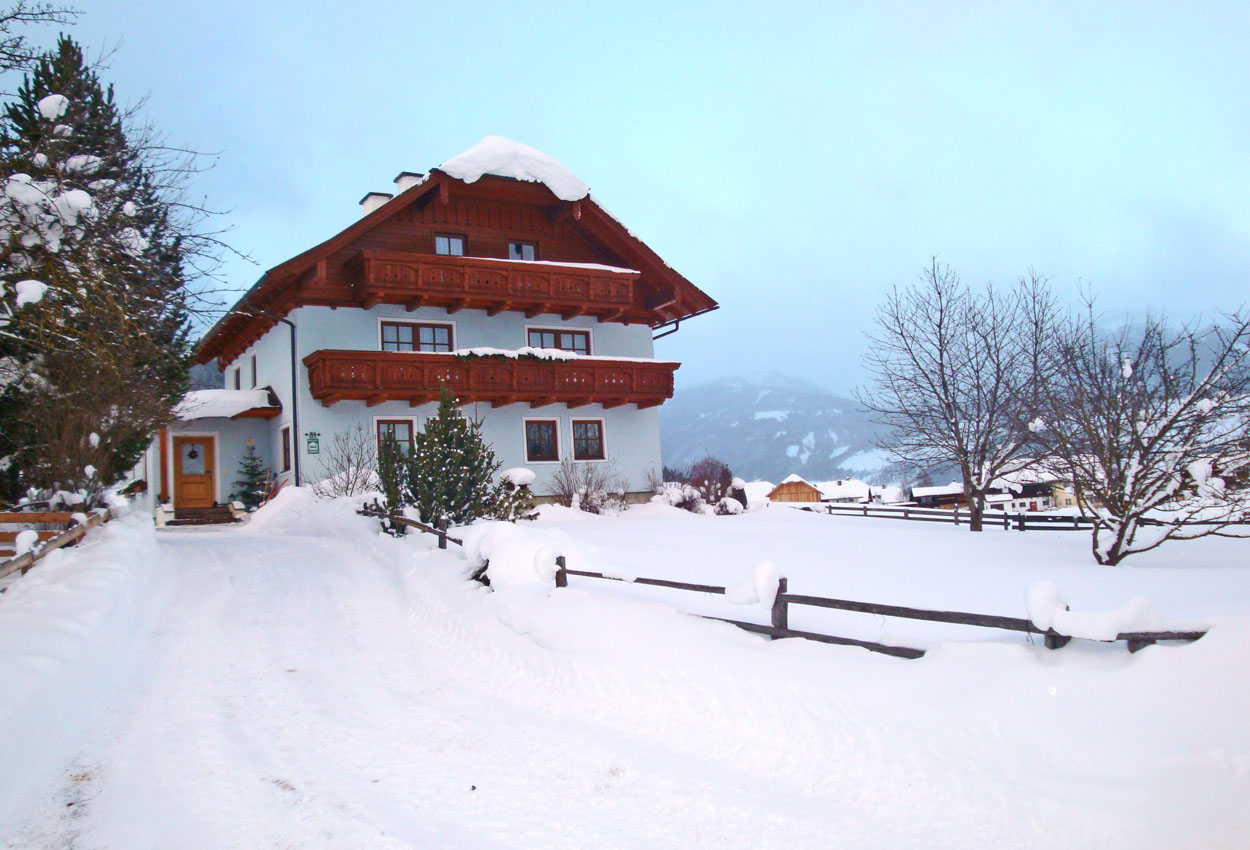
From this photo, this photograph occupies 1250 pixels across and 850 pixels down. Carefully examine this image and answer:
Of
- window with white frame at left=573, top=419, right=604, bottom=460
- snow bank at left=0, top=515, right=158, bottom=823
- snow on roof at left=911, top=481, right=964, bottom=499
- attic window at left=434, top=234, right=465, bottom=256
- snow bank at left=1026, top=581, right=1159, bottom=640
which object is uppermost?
attic window at left=434, top=234, right=465, bottom=256

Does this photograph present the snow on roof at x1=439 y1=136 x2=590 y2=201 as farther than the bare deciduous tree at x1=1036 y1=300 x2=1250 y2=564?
Yes

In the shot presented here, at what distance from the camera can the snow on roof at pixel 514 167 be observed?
24109 millimetres

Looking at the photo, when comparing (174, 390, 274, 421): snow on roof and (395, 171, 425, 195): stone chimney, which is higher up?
(395, 171, 425, 195): stone chimney

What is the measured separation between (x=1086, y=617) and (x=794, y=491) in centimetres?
5627

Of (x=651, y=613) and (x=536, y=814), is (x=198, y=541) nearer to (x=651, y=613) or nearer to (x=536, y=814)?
(x=651, y=613)

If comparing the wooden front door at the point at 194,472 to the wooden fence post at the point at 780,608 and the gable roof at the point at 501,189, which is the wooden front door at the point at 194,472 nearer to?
the gable roof at the point at 501,189

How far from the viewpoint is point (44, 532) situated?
11.4 m

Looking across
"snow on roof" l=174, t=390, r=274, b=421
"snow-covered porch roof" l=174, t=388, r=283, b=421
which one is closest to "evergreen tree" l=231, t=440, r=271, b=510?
"snow-covered porch roof" l=174, t=388, r=283, b=421

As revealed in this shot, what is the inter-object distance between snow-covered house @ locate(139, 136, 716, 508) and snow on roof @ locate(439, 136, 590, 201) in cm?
6

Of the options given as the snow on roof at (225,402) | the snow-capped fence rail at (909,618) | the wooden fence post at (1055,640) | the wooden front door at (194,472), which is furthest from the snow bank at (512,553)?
the wooden front door at (194,472)

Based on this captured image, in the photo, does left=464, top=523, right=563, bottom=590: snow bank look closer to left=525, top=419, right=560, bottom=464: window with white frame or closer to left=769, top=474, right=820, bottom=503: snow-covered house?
left=525, top=419, right=560, bottom=464: window with white frame

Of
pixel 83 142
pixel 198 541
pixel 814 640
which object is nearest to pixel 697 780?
pixel 814 640

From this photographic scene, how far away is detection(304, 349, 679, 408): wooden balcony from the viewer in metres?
22.2

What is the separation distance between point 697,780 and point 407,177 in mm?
24989
